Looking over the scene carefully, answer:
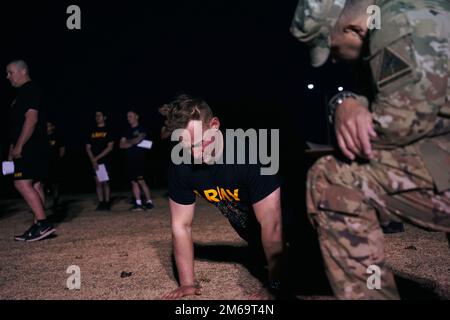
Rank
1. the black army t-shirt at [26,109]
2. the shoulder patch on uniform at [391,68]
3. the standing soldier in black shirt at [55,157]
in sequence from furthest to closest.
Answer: the standing soldier in black shirt at [55,157] < the black army t-shirt at [26,109] < the shoulder patch on uniform at [391,68]

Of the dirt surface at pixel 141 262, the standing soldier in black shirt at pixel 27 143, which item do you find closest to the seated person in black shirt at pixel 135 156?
the dirt surface at pixel 141 262

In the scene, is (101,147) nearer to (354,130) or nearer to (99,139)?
(99,139)

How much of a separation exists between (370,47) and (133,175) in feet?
23.1

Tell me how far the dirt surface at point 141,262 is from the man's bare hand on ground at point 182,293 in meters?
0.07

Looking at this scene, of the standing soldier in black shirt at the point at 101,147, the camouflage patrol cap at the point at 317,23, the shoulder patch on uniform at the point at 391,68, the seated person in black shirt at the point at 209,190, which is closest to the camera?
the shoulder patch on uniform at the point at 391,68

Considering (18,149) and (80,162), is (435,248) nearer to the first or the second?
(18,149)

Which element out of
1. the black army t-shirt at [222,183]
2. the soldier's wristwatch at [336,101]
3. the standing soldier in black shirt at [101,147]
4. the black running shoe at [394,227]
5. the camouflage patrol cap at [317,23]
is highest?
the camouflage patrol cap at [317,23]

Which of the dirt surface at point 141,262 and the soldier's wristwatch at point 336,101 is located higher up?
the soldier's wristwatch at point 336,101

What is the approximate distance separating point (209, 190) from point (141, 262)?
5.22ft

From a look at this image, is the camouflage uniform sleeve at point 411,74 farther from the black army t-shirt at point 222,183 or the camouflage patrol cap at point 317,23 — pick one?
the black army t-shirt at point 222,183

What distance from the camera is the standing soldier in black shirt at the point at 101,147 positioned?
8.31 meters

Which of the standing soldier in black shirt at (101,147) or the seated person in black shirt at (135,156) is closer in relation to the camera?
the seated person in black shirt at (135,156)

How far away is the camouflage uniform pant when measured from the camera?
144 centimetres
